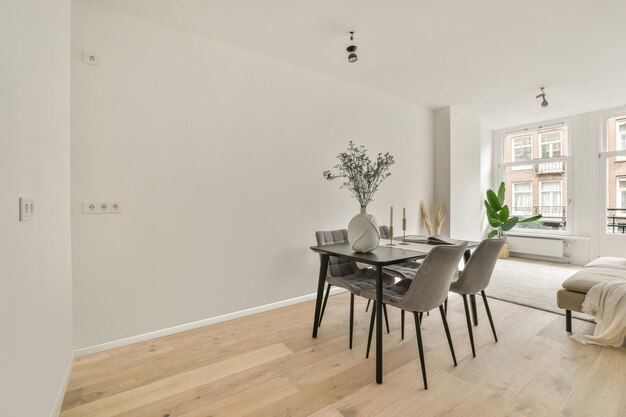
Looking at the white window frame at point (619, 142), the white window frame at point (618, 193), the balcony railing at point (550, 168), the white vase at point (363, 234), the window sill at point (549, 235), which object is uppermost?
the white window frame at point (619, 142)

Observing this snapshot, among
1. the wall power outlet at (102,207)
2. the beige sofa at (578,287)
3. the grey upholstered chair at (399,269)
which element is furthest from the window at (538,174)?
the wall power outlet at (102,207)

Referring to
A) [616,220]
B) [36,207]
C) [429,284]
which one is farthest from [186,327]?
[616,220]

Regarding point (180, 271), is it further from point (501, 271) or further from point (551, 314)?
point (501, 271)

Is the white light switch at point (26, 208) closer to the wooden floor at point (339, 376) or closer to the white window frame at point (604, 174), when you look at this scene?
the wooden floor at point (339, 376)

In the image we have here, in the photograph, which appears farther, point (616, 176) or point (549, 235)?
point (549, 235)

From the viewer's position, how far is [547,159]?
5.79 meters

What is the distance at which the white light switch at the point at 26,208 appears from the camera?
116cm

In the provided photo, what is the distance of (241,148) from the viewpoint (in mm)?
3070

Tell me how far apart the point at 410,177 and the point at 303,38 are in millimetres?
2604

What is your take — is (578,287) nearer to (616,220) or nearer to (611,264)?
(611,264)

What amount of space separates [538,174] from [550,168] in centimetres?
21

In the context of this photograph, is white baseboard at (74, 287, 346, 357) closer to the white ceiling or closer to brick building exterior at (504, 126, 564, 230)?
the white ceiling

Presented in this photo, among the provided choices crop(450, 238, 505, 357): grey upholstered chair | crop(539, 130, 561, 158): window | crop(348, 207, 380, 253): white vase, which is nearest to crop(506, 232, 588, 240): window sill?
crop(539, 130, 561, 158): window

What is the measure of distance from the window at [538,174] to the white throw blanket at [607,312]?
3889mm
